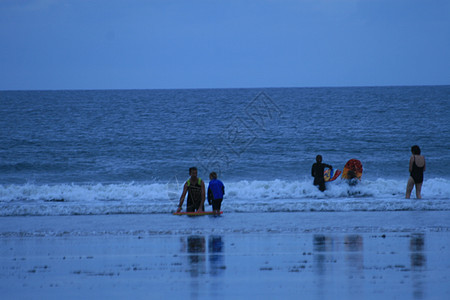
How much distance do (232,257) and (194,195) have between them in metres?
4.78

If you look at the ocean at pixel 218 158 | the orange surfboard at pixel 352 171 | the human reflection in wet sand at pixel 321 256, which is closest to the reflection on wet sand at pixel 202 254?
the human reflection in wet sand at pixel 321 256

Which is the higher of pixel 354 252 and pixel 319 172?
pixel 319 172

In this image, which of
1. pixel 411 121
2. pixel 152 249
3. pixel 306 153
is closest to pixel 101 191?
pixel 152 249

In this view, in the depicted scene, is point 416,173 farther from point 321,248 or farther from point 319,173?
point 321,248

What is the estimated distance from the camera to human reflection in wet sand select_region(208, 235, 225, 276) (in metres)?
7.10

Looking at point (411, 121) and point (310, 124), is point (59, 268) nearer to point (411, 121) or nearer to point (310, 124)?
point (310, 124)

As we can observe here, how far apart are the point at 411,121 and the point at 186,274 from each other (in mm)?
40309

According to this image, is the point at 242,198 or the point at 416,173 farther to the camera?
the point at 242,198

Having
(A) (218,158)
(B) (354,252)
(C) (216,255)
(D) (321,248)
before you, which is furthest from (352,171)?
(A) (218,158)

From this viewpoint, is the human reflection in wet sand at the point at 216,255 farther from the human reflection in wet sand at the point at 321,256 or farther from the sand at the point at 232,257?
the human reflection in wet sand at the point at 321,256

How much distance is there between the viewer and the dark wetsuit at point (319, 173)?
15.8m

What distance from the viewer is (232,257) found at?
783 cm

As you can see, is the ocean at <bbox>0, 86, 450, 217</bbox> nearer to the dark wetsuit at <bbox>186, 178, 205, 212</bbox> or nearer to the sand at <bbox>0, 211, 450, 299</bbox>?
the dark wetsuit at <bbox>186, 178, 205, 212</bbox>

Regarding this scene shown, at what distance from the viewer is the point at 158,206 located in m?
13.9
